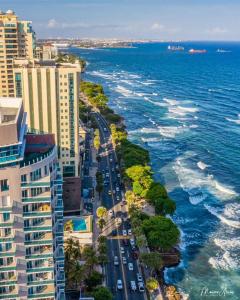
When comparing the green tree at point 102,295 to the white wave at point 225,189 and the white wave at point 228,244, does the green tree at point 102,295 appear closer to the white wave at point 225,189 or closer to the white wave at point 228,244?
the white wave at point 228,244

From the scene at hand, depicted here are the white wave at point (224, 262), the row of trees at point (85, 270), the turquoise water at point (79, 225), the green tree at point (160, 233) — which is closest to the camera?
the row of trees at point (85, 270)

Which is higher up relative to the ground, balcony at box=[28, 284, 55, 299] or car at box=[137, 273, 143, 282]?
balcony at box=[28, 284, 55, 299]

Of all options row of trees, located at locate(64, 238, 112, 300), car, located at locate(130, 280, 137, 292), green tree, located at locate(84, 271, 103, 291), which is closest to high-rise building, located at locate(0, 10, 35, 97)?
row of trees, located at locate(64, 238, 112, 300)

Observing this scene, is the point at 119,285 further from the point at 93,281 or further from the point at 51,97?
the point at 51,97

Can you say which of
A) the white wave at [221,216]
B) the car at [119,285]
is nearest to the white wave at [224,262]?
the white wave at [221,216]

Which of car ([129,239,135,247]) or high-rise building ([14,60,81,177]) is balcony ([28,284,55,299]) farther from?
high-rise building ([14,60,81,177])

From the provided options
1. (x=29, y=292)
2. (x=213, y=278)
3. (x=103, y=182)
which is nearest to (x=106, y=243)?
(x=213, y=278)

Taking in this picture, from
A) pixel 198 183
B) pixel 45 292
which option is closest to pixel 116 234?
pixel 198 183
